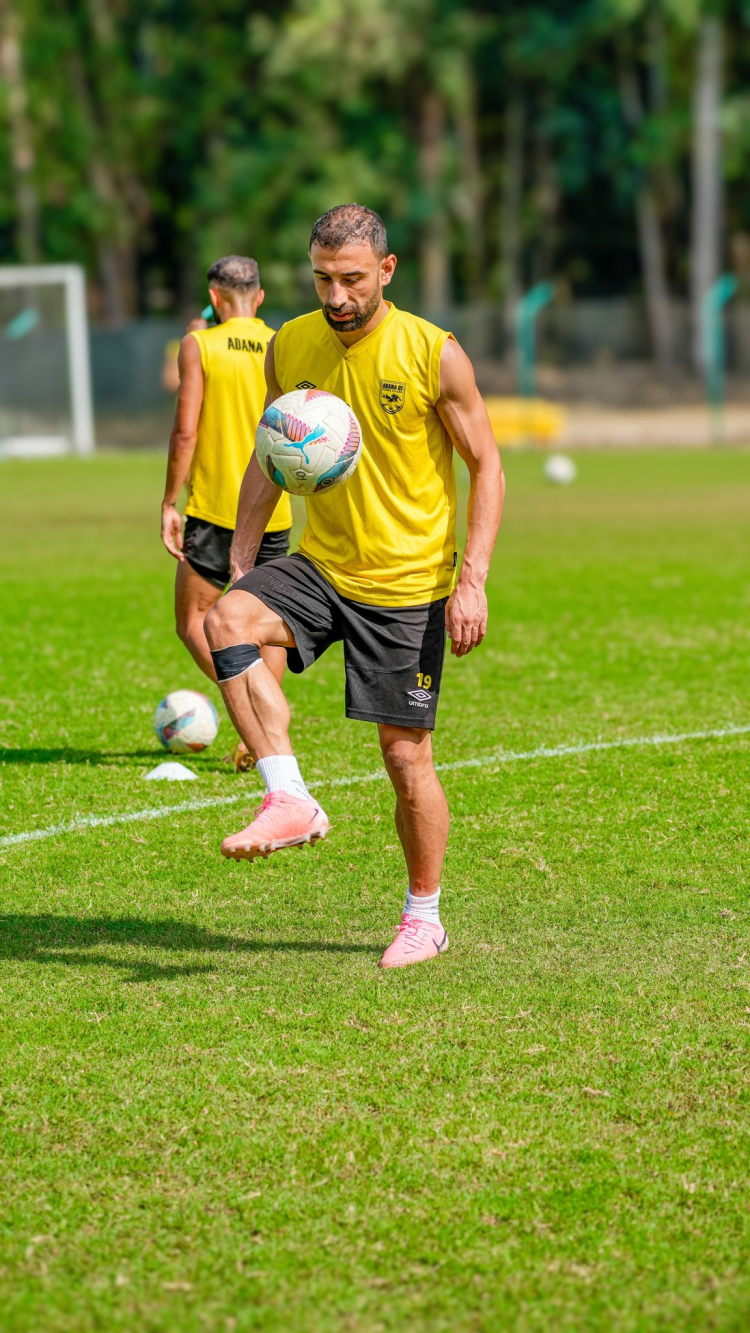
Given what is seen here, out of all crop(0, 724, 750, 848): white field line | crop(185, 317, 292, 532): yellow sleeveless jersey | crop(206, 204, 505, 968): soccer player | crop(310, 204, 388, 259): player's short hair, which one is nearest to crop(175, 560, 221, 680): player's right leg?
crop(185, 317, 292, 532): yellow sleeveless jersey

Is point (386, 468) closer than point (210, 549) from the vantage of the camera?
Yes

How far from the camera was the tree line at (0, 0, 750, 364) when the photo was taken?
45.5 m

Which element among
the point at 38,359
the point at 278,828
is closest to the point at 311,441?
the point at 278,828

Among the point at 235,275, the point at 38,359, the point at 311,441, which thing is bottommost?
the point at 38,359

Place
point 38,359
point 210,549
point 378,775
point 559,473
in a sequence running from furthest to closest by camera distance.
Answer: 1. point 38,359
2. point 559,473
3. point 210,549
4. point 378,775

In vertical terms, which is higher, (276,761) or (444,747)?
(276,761)

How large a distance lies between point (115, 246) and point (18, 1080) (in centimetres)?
5195

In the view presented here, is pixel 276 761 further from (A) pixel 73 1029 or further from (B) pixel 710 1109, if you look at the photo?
(B) pixel 710 1109

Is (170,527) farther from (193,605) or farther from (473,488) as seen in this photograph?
(473,488)

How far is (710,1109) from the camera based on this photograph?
3.90 m

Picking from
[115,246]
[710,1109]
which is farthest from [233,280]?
[115,246]

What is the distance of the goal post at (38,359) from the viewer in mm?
34188

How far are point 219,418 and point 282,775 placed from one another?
3.23 metres

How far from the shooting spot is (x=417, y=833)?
4.99m
